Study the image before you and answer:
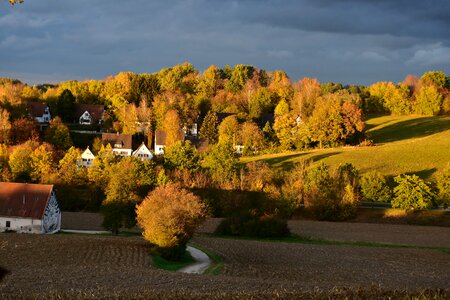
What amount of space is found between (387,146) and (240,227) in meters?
42.4

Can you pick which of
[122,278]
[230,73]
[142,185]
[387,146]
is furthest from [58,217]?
[230,73]

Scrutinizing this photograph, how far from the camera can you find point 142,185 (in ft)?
209

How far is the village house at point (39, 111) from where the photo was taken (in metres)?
101

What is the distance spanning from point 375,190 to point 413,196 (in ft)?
14.5

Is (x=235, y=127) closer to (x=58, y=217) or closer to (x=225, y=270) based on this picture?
(x=58, y=217)

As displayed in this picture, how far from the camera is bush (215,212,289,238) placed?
170 ft

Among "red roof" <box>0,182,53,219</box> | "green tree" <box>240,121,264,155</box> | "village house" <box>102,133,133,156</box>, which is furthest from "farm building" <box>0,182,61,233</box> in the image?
"green tree" <box>240,121,264,155</box>

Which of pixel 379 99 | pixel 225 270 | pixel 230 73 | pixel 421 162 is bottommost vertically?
pixel 225 270

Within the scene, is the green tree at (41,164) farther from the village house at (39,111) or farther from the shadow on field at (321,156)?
the shadow on field at (321,156)

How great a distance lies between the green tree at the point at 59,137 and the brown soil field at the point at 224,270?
44135 millimetres

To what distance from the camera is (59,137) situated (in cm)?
8788

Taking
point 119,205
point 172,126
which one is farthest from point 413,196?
point 172,126

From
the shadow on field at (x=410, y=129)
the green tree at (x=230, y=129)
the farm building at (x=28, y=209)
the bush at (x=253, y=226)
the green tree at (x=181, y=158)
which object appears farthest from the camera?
the shadow on field at (x=410, y=129)

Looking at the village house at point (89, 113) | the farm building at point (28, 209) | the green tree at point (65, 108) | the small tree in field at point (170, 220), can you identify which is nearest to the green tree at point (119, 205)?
the farm building at point (28, 209)
